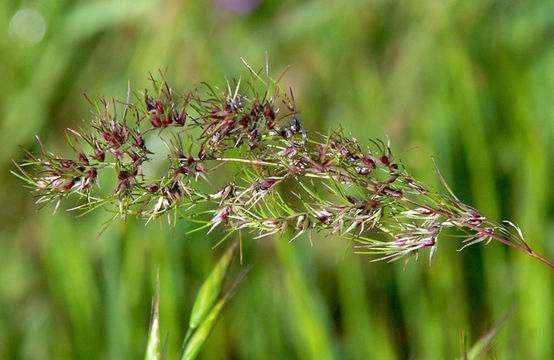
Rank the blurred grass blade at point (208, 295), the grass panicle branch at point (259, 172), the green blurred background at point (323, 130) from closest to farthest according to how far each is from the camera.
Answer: the grass panicle branch at point (259, 172)
the blurred grass blade at point (208, 295)
the green blurred background at point (323, 130)

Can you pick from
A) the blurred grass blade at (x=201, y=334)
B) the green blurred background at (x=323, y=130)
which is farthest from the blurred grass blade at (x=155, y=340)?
the green blurred background at (x=323, y=130)

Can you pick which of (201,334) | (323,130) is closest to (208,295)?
(201,334)

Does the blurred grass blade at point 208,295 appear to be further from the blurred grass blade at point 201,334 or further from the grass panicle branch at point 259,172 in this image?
the grass panicle branch at point 259,172

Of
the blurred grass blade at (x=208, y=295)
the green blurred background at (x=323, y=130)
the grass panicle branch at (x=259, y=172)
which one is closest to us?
the grass panicle branch at (x=259, y=172)

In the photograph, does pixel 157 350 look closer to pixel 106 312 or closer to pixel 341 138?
pixel 341 138

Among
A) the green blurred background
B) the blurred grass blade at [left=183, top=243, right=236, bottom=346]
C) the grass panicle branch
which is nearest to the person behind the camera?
the grass panicle branch

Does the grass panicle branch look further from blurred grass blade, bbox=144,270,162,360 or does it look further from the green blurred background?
the green blurred background

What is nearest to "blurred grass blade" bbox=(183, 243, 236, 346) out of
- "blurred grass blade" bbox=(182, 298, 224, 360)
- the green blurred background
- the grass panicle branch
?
"blurred grass blade" bbox=(182, 298, 224, 360)
